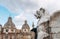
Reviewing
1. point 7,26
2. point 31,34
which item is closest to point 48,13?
point 31,34

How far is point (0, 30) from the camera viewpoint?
7234mm

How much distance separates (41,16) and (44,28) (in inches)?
26.5

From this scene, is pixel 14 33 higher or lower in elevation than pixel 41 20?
lower

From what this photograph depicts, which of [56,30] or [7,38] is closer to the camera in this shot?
[56,30]

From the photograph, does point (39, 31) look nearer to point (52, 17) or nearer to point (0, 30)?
point (52, 17)

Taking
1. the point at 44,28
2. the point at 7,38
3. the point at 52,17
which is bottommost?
the point at 7,38

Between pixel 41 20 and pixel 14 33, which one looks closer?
pixel 41 20

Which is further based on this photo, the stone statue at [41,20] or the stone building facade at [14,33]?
the stone building facade at [14,33]

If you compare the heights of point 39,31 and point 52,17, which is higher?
point 52,17

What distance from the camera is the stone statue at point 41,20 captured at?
6.78m

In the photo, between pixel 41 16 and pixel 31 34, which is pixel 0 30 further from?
pixel 41 16

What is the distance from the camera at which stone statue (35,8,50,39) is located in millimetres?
6777

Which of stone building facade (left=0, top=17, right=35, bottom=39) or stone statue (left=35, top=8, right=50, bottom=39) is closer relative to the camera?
stone statue (left=35, top=8, right=50, bottom=39)

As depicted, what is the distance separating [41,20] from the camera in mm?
6984
